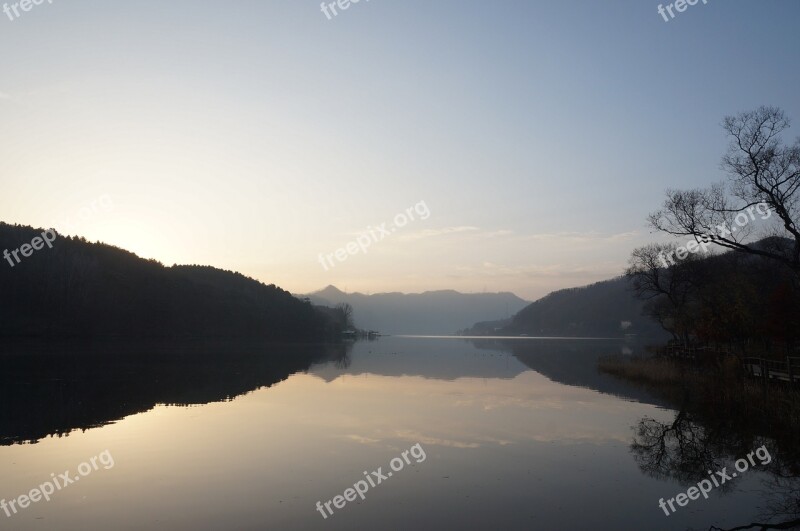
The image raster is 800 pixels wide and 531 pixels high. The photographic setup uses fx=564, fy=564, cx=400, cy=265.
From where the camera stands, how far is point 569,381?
42281mm

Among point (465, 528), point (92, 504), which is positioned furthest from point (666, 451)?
point (92, 504)

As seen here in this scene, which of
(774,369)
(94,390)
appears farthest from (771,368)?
(94,390)

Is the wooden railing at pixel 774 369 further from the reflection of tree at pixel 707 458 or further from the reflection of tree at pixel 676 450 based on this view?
the reflection of tree at pixel 676 450

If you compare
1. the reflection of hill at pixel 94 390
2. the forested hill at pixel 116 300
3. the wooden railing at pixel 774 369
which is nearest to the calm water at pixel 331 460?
the reflection of hill at pixel 94 390

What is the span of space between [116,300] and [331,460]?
116 m

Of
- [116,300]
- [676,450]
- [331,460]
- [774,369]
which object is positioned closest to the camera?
[331,460]

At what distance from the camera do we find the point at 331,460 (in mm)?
16156

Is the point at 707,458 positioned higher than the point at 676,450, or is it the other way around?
the point at 676,450

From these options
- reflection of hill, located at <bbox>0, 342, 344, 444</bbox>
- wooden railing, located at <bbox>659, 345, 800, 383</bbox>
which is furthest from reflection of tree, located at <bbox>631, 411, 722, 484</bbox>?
reflection of hill, located at <bbox>0, 342, 344, 444</bbox>

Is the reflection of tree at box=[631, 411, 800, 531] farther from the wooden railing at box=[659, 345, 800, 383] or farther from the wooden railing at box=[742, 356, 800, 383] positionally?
the wooden railing at box=[659, 345, 800, 383]

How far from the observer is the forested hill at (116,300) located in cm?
10200

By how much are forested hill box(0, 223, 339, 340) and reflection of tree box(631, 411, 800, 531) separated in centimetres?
9351

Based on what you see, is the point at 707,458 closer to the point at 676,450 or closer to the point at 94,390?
the point at 676,450

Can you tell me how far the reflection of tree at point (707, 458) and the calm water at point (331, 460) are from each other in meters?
0.37
